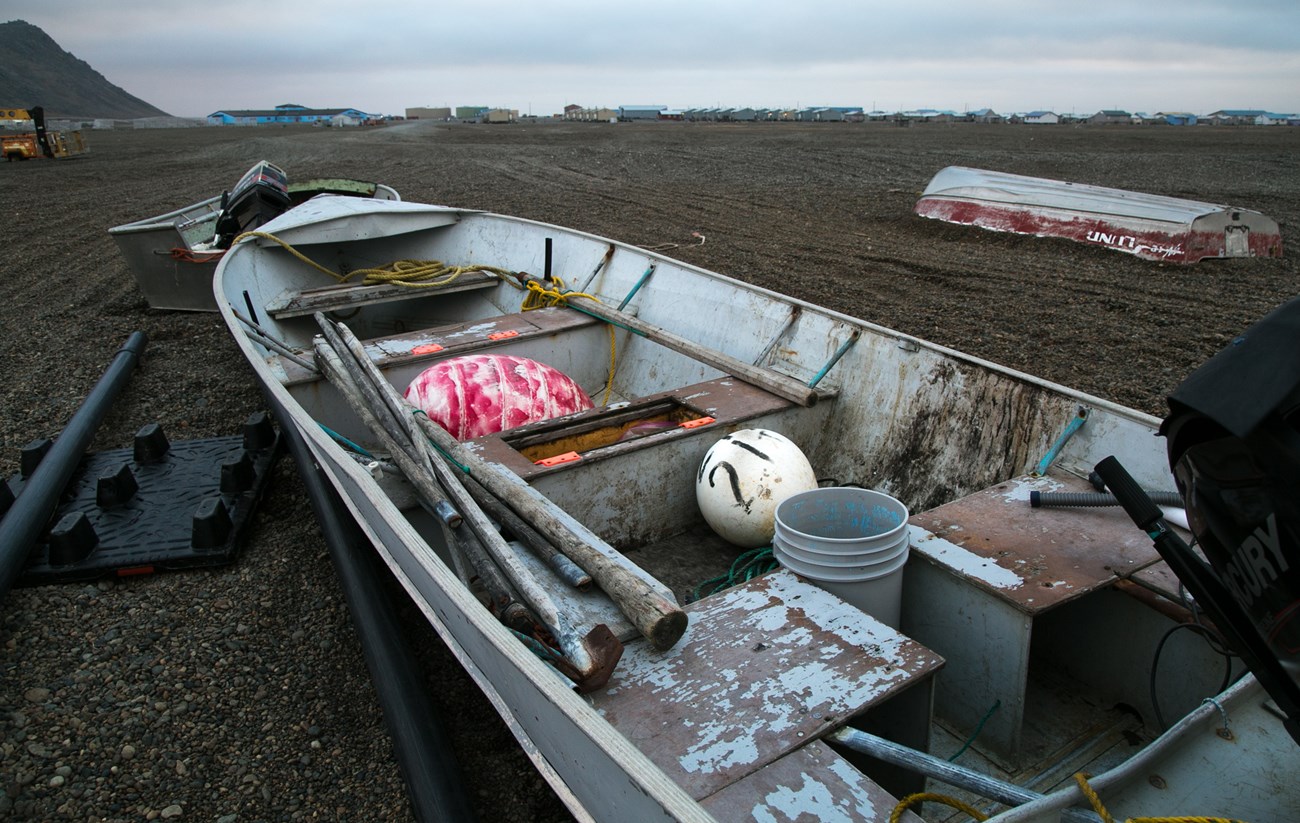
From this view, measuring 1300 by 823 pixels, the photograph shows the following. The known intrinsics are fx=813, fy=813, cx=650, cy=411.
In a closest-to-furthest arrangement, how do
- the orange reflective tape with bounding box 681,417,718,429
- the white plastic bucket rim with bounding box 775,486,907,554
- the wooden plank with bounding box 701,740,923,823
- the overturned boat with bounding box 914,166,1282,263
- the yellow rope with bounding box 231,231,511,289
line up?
the wooden plank with bounding box 701,740,923,823 < the white plastic bucket rim with bounding box 775,486,907,554 < the orange reflective tape with bounding box 681,417,718,429 < the yellow rope with bounding box 231,231,511,289 < the overturned boat with bounding box 914,166,1282,263

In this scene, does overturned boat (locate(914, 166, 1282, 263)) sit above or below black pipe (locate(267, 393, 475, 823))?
above

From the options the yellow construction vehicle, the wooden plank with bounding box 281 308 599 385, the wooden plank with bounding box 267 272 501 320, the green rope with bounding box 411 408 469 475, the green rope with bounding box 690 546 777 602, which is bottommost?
the green rope with bounding box 690 546 777 602

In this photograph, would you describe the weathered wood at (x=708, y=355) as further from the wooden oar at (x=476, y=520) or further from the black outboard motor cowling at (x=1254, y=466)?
the black outboard motor cowling at (x=1254, y=466)

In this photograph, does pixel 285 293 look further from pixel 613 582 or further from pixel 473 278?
pixel 613 582

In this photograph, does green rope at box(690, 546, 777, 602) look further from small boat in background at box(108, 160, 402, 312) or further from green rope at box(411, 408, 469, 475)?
small boat in background at box(108, 160, 402, 312)

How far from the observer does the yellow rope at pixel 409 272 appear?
586 cm

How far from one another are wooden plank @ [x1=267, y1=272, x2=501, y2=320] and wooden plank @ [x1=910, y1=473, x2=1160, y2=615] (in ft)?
13.8

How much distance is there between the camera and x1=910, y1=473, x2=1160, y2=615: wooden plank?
237 cm

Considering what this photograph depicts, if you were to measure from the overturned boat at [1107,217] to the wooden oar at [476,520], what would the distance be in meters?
9.40

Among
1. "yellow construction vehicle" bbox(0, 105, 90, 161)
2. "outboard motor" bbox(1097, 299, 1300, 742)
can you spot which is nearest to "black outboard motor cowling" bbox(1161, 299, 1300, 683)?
"outboard motor" bbox(1097, 299, 1300, 742)

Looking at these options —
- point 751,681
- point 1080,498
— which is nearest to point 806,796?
point 751,681

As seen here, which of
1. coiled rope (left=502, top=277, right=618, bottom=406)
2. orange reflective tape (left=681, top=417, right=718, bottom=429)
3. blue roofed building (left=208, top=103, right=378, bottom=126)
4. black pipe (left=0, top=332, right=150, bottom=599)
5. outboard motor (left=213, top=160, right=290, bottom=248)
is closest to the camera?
orange reflective tape (left=681, top=417, right=718, bottom=429)

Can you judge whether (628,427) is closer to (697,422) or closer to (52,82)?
(697,422)

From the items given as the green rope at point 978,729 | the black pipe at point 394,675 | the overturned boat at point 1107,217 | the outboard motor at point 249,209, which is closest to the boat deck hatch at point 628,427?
the black pipe at point 394,675
